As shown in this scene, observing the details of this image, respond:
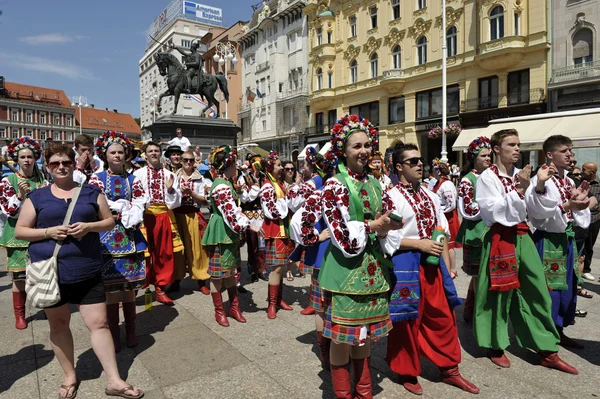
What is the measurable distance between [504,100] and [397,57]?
919 cm

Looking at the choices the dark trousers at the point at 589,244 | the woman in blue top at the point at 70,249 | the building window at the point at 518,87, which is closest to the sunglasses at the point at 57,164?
the woman in blue top at the point at 70,249

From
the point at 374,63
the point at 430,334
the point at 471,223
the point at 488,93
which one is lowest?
the point at 430,334

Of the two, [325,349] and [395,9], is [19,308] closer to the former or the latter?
[325,349]

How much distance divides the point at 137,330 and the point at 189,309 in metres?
0.82

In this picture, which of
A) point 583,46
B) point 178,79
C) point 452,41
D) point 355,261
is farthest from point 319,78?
point 355,261

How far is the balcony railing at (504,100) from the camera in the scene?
22703 millimetres

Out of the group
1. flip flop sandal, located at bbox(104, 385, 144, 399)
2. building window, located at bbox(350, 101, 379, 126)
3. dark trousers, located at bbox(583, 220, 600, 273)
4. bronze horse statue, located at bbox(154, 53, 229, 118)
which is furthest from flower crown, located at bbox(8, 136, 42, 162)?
building window, located at bbox(350, 101, 379, 126)

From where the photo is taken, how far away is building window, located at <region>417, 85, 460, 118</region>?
2700cm

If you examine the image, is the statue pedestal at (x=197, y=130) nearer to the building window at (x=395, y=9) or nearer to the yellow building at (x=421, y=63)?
the yellow building at (x=421, y=63)

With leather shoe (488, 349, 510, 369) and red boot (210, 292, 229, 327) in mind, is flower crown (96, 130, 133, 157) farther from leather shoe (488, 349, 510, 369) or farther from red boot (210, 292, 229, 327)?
leather shoe (488, 349, 510, 369)

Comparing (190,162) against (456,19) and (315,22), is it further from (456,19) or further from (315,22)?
(315,22)

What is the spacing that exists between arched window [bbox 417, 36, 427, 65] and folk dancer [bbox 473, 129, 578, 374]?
27.0 m

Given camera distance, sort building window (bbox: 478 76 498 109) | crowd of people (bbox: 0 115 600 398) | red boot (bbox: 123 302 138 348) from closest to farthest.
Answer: crowd of people (bbox: 0 115 600 398), red boot (bbox: 123 302 138 348), building window (bbox: 478 76 498 109)

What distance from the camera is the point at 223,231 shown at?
4.89 metres
